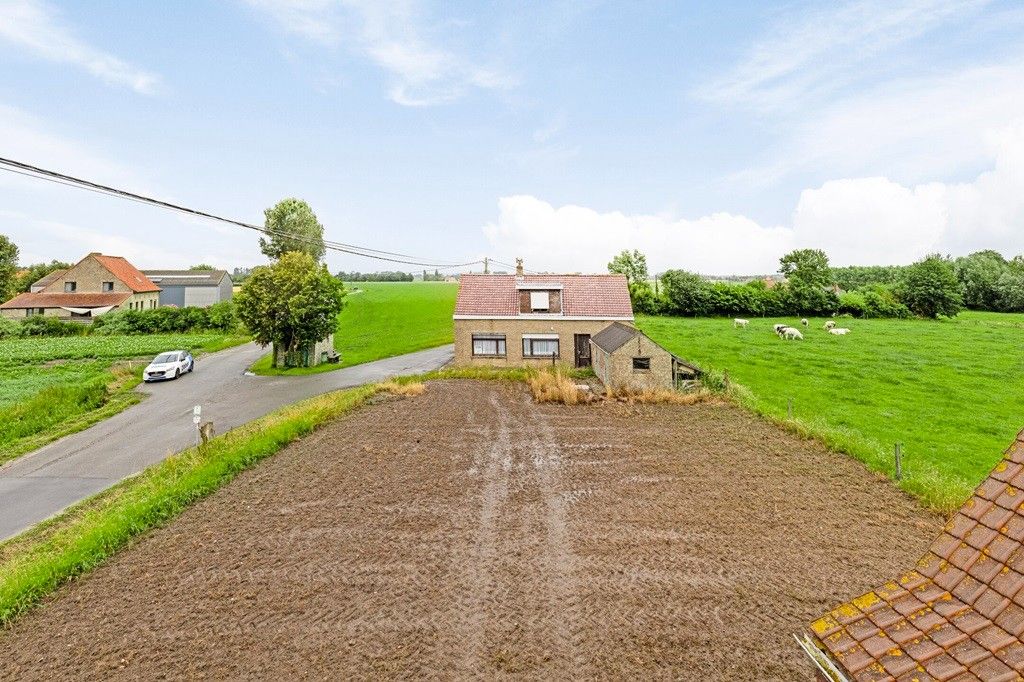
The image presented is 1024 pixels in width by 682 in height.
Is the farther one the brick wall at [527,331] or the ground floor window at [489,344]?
the ground floor window at [489,344]

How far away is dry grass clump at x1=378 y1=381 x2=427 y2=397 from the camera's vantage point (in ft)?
89.3

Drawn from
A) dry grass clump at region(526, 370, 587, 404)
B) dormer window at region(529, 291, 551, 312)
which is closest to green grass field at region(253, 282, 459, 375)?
dormer window at region(529, 291, 551, 312)

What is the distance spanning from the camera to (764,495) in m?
14.1

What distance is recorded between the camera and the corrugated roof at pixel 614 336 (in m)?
26.9

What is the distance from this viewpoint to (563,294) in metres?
35.6

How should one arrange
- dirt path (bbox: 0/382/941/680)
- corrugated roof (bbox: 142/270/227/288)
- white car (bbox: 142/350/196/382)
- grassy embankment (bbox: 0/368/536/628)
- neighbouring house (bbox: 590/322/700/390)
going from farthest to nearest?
corrugated roof (bbox: 142/270/227/288) < white car (bbox: 142/350/196/382) < neighbouring house (bbox: 590/322/700/390) < grassy embankment (bbox: 0/368/536/628) < dirt path (bbox: 0/382/941/680)

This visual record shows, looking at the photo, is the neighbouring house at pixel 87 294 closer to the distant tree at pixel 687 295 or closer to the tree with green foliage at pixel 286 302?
the tree with green foliage at pixel 286 302

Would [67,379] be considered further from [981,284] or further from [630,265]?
[981,284]

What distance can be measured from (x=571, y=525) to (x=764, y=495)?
18.4 ft

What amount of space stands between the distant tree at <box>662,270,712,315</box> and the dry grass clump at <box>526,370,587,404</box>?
147ft

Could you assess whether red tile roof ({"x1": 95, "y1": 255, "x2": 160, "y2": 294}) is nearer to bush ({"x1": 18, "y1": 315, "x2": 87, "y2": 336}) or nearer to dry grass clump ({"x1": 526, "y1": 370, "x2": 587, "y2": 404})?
bush ({"x1": 18, "y1": 315, "x2": 87, "y2": 336})

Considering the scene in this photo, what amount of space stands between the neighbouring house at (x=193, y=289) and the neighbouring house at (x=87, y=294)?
10320 millimetres

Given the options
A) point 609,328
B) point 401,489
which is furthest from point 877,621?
point 609,328

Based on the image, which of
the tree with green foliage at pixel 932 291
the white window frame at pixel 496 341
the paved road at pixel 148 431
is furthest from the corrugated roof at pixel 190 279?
the tree with green foliage at pixel 932 291
